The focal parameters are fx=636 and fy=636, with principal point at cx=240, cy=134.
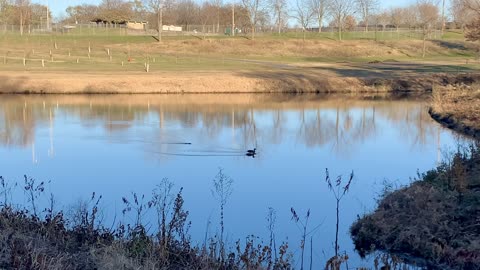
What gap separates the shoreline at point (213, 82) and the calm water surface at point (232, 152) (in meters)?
5.52

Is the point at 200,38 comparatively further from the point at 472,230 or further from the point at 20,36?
the point at 472,230

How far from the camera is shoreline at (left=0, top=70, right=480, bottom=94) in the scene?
40.3 metres

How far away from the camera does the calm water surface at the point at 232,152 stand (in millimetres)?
12773

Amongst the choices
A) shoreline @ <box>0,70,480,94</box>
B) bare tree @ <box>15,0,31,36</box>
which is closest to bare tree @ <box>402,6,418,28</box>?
shoreline @ <box>0,70,480,94</box>

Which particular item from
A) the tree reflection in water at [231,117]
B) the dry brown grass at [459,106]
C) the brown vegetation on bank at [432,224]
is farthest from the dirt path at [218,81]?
the brown vegetation on bank at [432,224]

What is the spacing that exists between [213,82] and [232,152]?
2349 centimetres

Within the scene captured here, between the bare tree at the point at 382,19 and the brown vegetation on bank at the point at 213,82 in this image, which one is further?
the bare tree at the point at 382,19

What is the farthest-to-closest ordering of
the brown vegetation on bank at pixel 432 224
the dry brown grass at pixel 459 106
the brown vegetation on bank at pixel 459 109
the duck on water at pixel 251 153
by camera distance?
the dry brown grass at pixel 459 106
the brown vegetation on bank at pixel 459 109
the duck on water at pixel 251 153
the brown vegetation on bank at pixel 432 224

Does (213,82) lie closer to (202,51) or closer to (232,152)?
(232,152)

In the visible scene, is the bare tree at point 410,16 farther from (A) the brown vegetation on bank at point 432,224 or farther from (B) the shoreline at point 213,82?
(A) the brown vegetation on bank at point 432,224

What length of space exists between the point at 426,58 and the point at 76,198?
59.3m

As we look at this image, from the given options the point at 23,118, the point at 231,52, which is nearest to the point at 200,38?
the point at 231,52

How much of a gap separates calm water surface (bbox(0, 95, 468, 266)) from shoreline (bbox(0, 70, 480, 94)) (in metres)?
5.52

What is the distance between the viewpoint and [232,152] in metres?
19.3
